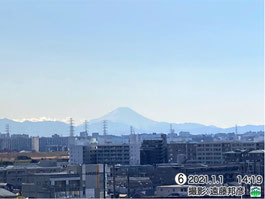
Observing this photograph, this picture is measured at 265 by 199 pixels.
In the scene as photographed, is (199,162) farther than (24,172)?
Yes

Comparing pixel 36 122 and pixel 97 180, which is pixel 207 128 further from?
pixel 97 180

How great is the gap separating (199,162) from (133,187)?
1081cm

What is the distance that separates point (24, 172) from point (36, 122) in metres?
163

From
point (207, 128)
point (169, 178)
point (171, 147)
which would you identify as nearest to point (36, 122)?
point (207, 128)

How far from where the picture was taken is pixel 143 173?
1326 inches

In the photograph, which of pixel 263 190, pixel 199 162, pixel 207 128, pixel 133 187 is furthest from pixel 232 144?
pixel 207 128

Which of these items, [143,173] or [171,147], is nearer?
[143,173]

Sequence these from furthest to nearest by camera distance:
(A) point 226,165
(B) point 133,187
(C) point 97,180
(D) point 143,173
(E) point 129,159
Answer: (E) point 129,159 → (D) point 143,173 → (A) point 226,165 → (B) point 133,187 → (C) point 97,180

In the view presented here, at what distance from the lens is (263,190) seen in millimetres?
Answer: 22062

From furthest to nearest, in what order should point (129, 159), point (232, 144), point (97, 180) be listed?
1. point (129, 159)
2. point (232, 144)
3. point (97, 180)

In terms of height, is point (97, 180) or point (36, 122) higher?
point (36, 122)

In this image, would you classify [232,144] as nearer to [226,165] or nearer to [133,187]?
[226,165]

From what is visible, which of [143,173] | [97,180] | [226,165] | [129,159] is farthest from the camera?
[129,159]

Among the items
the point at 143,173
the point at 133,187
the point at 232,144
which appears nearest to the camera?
the point at 133,187
